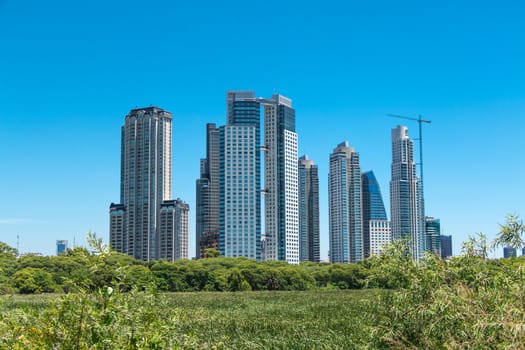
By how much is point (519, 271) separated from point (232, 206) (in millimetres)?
162567

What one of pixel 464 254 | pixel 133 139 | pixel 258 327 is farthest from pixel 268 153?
pixel 464 254

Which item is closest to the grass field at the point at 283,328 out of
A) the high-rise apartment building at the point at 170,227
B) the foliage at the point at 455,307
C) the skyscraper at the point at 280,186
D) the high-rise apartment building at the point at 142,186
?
the foliage at the point at 455,307

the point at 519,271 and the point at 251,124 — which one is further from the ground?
the point at 251,124

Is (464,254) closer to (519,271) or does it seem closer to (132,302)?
(519,271)

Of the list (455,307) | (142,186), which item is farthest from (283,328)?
(142,186)

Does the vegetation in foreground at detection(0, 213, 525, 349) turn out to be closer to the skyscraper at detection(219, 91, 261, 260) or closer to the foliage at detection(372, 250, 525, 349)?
the foliage at detection(372, 250, 525, 349)

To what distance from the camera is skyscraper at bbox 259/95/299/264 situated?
175000mm

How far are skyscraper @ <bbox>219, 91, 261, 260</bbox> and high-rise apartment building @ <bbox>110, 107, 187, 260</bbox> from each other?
19.0 m

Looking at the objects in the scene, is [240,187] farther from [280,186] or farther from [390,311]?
[390,311]

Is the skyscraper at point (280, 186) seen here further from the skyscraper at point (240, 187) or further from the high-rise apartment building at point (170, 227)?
the high-rise apartment building at point (170, 227)

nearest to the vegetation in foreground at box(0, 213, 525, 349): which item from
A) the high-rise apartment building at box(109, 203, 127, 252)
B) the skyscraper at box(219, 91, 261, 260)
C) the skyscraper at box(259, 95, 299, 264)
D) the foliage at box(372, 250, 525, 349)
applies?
the foliage at box(372, 250, 525, 349)

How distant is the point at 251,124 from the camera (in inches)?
7382

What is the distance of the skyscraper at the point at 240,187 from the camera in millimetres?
170000

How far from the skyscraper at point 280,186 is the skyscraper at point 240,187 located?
170 inches
